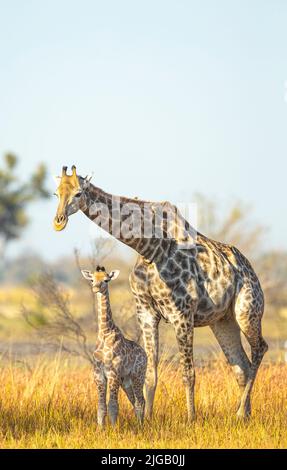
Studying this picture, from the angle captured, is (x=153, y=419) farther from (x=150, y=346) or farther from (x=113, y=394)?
(x=113, y=394)

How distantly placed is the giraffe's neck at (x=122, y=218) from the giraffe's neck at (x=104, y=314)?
0.66 m

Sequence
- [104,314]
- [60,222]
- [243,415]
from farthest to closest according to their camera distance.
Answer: [243,415] < [104,314] < [60,222]

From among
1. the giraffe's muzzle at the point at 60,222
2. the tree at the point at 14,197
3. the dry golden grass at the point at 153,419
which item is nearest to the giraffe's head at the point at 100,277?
the giraffe's muzzle at the point at 60,222

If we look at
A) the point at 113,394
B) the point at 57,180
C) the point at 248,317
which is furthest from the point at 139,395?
the point at 57,180

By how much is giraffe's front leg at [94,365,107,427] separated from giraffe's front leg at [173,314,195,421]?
1.03m

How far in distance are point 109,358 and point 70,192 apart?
5.08 ft

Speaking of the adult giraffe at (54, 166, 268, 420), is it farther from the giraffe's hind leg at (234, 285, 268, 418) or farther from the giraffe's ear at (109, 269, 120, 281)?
the giraffe's ear at (109, 269, 120, 281)

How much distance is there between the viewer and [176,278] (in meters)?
9.61

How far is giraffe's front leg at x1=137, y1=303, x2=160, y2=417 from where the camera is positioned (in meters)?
9.66

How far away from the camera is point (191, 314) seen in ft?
31.6

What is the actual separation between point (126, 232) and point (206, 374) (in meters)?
4.08

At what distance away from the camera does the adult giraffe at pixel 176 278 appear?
923 centimetres

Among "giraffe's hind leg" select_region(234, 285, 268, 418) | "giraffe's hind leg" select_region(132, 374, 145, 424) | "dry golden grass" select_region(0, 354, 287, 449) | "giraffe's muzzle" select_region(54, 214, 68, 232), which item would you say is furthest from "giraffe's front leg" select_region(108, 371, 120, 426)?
"giraffe's hind leg" select_region(234, 285, 268, 418)

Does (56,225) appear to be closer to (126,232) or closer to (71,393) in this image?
(126,232)
